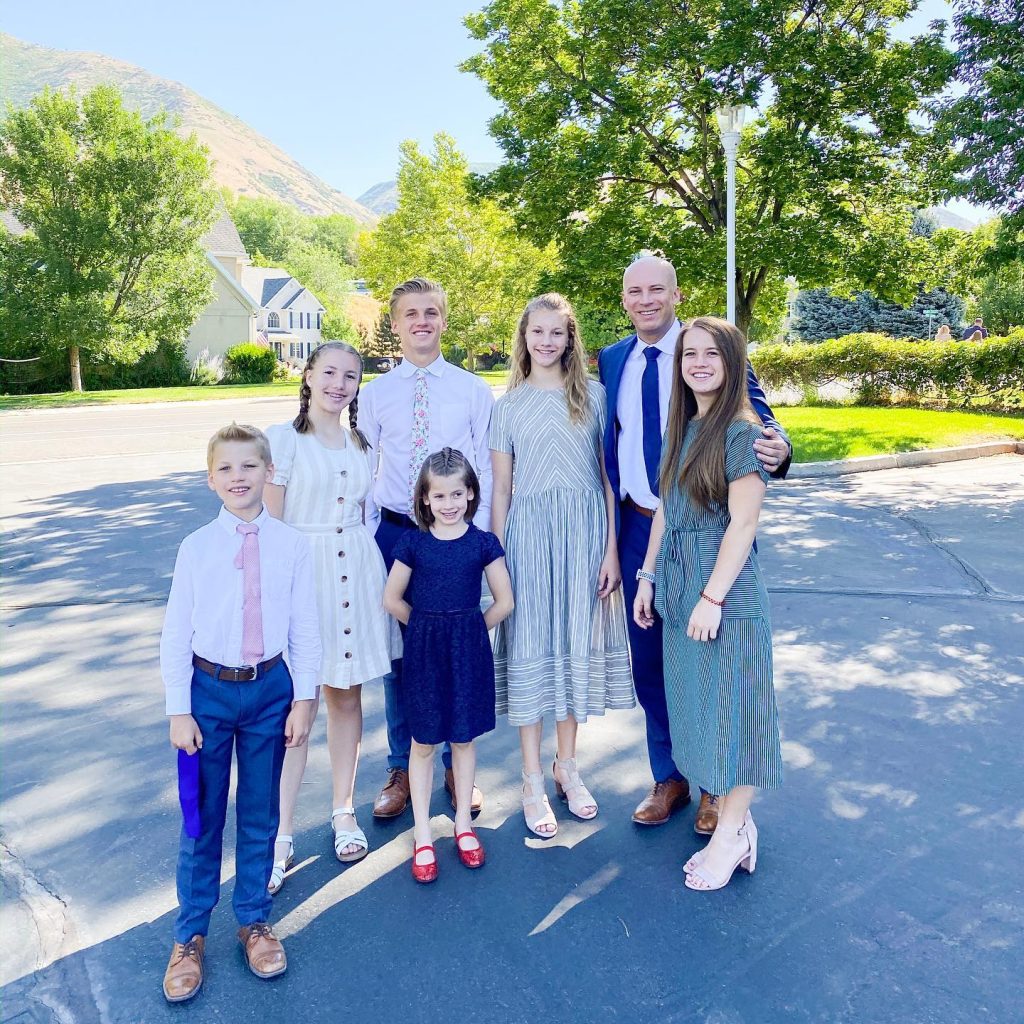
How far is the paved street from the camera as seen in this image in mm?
2516

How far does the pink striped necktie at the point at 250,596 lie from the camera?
264 cm

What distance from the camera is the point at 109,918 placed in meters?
2.88

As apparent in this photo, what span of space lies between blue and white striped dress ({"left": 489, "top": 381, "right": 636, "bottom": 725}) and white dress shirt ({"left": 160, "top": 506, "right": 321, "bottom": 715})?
0.96m

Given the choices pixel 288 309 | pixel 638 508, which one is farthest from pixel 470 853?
pixel 288 309

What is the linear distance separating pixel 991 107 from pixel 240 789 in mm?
11706

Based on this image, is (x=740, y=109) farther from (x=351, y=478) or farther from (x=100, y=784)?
(x=100, y=784)

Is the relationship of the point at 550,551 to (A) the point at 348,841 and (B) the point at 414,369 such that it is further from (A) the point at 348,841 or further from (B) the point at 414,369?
(A) the point at 348,841

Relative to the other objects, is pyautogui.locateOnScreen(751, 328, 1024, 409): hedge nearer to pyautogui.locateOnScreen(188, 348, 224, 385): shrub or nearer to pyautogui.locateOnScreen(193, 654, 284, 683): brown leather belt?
pyautogui.locateOnScreen(193, 654, 284, 683): brown leather belt

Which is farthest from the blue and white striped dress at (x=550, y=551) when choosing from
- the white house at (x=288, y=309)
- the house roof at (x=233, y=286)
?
the white house at (x=288, y=309)

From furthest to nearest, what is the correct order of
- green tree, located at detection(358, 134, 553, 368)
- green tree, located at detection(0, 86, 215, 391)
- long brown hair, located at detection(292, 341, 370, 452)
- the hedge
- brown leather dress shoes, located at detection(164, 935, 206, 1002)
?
1. green tree, located at detection(358, 134, 553, 368)
2. green tree, located at detection(0, 86, 215, 391)
3. the hedge
4. long brown hair, located at detection(292, 341, 370, 452)
5. brown leather dress shoes, located at detection(164, 935, 206, 1002)

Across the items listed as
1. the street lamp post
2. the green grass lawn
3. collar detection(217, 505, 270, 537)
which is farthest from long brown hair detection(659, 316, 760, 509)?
the green grass lawn

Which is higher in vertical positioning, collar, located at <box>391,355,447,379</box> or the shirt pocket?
collar, located at <box>391,355,447,379</box>

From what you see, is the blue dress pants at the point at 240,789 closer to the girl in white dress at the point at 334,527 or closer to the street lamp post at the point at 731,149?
the girl in white dress at the point at 334,527

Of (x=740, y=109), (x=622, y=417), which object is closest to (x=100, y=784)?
(x=622, y=417)
